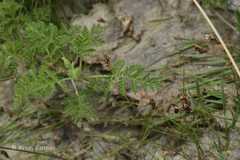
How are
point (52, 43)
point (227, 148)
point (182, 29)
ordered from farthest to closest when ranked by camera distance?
point (182, 29) < point (52, 43) < point (227, 148)

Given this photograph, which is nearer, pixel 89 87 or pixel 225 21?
pixel 89 87

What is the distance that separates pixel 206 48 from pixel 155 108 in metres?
0.43

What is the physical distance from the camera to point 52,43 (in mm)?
2305

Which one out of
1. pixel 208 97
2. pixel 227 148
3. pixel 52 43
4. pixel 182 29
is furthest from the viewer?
pixel 182 29

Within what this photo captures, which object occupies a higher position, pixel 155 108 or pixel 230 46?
pixel 230 46

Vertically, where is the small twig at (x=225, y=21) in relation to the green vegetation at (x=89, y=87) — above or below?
above

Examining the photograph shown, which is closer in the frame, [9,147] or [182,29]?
[9,147]

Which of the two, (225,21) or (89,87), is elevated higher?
(225,21)

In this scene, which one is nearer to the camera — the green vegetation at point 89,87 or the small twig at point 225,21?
the green vegetation at point 89,87

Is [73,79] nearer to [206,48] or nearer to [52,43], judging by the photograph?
[52,43]

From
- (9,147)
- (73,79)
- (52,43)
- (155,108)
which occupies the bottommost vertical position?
(9,147)

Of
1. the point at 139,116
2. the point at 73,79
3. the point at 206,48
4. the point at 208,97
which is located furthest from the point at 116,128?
the point at 206,48

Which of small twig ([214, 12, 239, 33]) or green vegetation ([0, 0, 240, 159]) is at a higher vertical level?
small twig ([214, 12, 239, 33])

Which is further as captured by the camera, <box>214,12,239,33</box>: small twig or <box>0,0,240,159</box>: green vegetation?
<box>214,12,239,33</box>: small twig
